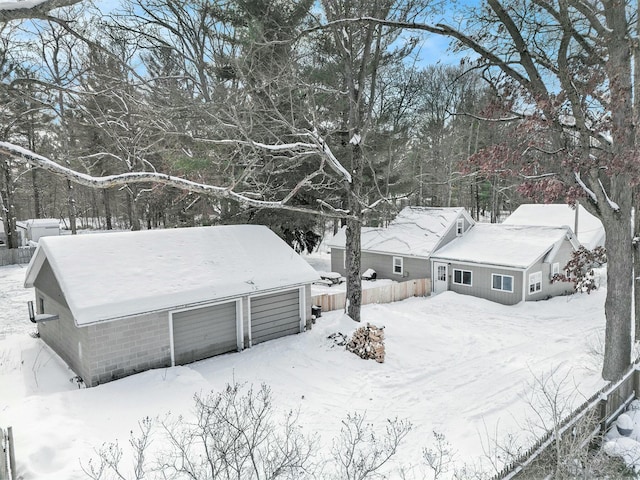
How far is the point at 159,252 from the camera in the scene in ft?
37.7

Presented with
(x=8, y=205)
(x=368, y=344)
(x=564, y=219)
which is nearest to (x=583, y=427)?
(x=368, y=344)

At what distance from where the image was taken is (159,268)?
10875mm

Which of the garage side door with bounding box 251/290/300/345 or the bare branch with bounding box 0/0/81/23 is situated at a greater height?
the bare branch with bounding box 0/0/81/23

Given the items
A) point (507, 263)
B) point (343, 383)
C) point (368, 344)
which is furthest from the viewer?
point (507, 263)

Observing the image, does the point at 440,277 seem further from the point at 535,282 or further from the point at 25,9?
the point at 25,9

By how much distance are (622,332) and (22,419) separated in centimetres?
1203

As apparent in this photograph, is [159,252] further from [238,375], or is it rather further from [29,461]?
[29,461]

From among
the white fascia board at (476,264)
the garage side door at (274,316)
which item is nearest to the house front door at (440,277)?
the white fascia board at (476,264)

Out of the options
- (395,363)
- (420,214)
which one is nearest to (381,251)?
(420,214)

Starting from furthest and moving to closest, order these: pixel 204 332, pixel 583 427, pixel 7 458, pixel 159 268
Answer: pixel 204 332, pixel 159 268, pixel 583 427, pixel 7 458

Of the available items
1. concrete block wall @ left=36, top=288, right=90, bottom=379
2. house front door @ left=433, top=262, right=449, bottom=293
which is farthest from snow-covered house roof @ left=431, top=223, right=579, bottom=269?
concrete block wall @ left=36, top=288, right=90, bottom=379

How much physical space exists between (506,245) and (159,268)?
53.2 ft

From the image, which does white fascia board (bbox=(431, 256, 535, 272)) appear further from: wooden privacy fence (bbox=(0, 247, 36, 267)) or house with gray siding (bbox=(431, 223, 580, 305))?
wooden privacy fence (bbox=(0, 247, 36, 267))

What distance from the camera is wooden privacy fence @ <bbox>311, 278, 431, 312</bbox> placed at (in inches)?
628
